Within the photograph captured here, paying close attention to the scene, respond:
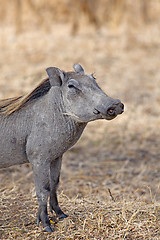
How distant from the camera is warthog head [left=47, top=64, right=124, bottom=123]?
2.78 metres

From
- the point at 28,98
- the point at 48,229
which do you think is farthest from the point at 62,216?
the point at 28,98

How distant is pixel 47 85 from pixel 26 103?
24 centimetres

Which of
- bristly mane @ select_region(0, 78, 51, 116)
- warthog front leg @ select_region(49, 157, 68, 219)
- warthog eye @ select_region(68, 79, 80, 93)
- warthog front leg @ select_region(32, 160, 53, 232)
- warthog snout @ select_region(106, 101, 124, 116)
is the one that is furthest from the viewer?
warthog front leg @ select_region(49, 157, 68, 219)

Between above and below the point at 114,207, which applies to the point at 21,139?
above

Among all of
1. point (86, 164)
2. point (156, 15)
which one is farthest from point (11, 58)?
point (86, 164)

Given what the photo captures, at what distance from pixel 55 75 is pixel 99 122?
500 centimetres

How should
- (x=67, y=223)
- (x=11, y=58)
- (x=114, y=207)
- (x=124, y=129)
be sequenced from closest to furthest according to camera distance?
(x=67, y=223)
(x=114, y=207)
(x=124, y=129)
(x=11, y=58)

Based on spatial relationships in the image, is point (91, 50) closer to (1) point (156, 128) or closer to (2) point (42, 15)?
(2) point (42, 15)

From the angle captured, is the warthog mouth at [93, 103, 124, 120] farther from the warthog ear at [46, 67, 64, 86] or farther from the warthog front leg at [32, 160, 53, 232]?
the warthog front leg at [32, 160, 53, 232]

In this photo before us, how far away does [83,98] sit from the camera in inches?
115

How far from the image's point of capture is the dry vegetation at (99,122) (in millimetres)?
3402

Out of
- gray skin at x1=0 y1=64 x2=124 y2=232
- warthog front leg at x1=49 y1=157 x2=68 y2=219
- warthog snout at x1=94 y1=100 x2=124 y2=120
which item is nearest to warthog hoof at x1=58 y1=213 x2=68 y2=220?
warthog front leg at x1=49 y1=157 x2=68 y2=219

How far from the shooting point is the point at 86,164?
606cm

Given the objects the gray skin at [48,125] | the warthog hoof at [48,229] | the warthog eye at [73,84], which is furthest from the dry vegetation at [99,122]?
the warthog eye at [73,84]
